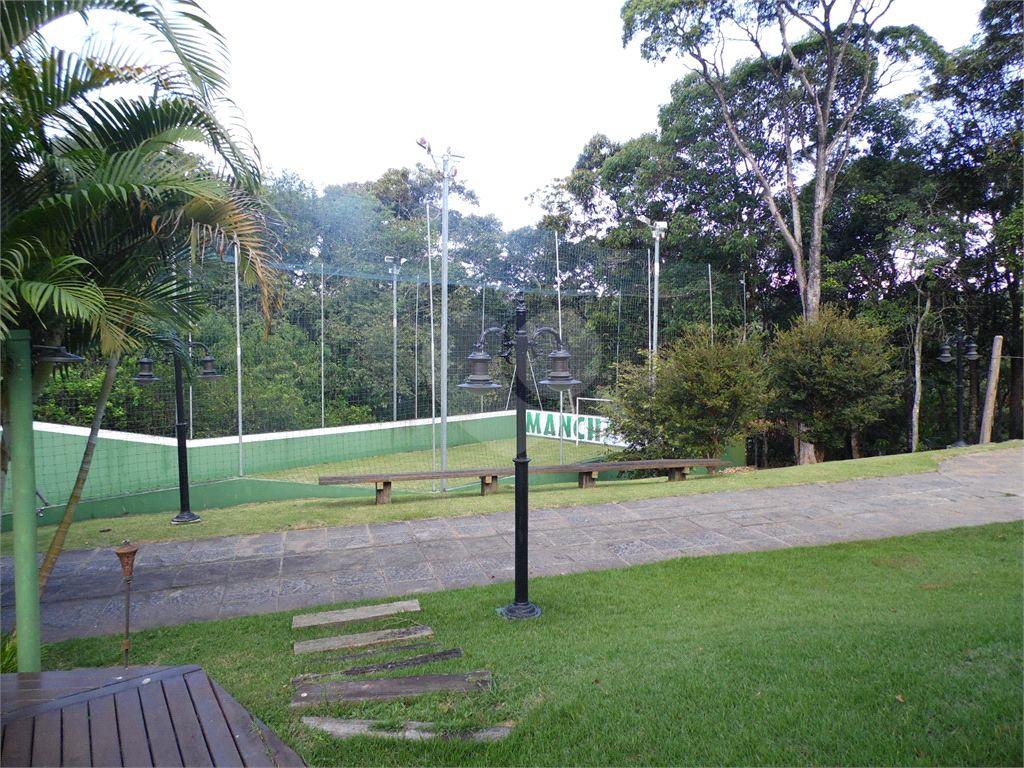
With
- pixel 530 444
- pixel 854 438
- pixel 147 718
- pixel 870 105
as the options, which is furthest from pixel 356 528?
pixel 870 105

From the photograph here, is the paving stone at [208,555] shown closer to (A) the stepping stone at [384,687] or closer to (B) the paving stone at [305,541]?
(B) the paving stone at [305,541]

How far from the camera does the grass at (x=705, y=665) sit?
7.83 feet

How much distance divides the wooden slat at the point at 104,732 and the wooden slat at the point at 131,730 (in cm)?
1

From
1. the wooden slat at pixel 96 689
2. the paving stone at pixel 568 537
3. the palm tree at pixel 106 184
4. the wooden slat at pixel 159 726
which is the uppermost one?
the palm tree at pixel 106 184

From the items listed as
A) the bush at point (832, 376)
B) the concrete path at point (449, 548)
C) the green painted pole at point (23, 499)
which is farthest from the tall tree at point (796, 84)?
the green painted pole at point (23, 499)

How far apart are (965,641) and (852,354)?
10.6 m

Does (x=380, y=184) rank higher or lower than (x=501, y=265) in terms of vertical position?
higher

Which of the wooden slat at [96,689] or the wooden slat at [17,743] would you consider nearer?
the wooden slat at [17,743]

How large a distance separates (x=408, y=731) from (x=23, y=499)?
2.09 meters

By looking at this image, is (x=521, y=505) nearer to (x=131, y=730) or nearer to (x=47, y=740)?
(x=131, y=730)

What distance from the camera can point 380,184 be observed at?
2162 centimetres

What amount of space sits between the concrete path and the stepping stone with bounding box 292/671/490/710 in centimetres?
149

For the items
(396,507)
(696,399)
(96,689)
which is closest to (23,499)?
(96,689)

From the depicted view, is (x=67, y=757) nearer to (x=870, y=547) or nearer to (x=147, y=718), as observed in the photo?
(x=147, y=718)
